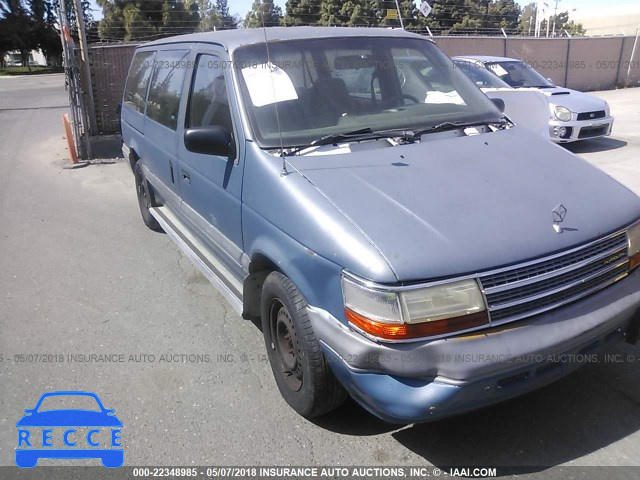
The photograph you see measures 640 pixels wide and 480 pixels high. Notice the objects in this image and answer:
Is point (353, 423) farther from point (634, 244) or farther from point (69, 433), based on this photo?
point (634, 244)

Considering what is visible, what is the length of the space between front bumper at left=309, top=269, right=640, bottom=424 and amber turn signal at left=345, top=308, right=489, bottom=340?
1.6 inches

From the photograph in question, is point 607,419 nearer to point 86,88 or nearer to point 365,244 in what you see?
point 365,244

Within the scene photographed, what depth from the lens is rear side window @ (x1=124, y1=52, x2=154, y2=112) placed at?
18.3 feet

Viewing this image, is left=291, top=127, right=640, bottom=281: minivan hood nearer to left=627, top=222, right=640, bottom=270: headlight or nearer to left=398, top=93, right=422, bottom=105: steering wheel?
left=627, top=222, right=640, bottom=270: headlight

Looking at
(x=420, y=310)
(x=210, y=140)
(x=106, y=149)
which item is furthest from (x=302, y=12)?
(x=420, y=310)

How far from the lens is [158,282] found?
4.96 m

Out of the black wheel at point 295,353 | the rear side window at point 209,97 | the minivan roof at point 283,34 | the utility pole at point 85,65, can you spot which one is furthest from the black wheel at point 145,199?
the utility pole at point 85,65

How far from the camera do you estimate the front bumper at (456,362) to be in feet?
7.70

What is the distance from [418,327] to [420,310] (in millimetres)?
75

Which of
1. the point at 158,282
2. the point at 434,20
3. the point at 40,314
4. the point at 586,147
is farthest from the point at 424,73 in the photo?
the point at 434,20

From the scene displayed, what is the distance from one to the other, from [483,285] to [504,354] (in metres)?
0.30

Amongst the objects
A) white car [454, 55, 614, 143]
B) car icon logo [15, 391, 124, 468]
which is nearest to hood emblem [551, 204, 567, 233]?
car icon logo [15, 391, 124, 468]

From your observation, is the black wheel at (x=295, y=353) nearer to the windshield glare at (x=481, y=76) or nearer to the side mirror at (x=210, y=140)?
the side mirror at (x=210, y=140)

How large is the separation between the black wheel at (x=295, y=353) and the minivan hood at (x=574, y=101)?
26.9ft
